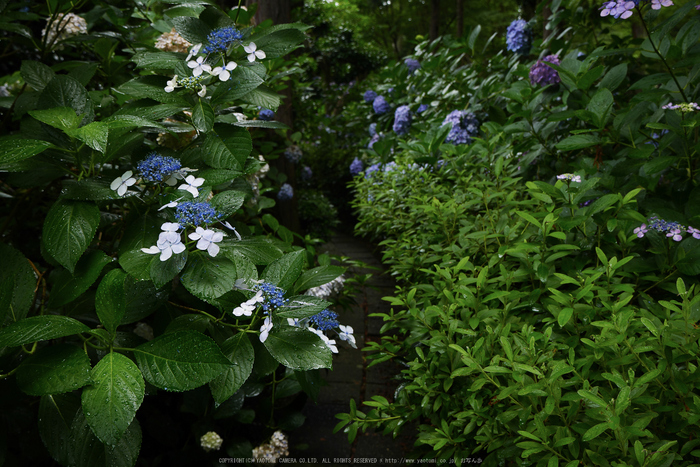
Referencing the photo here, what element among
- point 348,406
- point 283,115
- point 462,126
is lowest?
point 348,406

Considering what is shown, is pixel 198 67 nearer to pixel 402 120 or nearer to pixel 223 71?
pixel 223 71

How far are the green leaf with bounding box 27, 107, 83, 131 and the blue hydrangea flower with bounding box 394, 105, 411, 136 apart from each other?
3064 millimetres

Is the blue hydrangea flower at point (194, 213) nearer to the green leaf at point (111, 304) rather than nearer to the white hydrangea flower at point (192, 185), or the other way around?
the white hydrangea flower at point (192, 185)

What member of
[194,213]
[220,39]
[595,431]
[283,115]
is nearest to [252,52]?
[220,39]

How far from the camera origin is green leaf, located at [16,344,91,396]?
773mm

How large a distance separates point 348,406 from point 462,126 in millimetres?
2001

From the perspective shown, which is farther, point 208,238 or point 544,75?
point 544,75

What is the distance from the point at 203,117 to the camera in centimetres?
108

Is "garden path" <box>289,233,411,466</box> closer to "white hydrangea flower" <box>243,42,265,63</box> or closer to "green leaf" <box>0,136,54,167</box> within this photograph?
"white hydrangea flower" <box>243,42,265,63</box>

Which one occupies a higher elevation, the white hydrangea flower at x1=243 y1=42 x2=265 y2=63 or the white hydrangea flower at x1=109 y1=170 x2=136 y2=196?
the white hydrangea flower at x1=243 y1=42 x2=265 y2=63

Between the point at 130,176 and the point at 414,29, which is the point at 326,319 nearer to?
the point at 130,176

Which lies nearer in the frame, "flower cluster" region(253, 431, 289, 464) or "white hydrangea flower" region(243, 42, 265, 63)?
"white hydrangea flower" region(243, 42, 265, 63)

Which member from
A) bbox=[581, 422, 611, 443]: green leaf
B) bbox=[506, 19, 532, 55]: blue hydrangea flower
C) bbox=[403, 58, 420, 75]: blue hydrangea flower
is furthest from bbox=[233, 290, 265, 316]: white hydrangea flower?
bbox=[403, 58, 420, 75]: blue hydrangea flower

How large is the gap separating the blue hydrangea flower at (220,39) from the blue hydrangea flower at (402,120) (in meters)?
2.77
